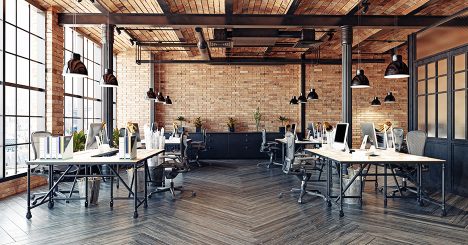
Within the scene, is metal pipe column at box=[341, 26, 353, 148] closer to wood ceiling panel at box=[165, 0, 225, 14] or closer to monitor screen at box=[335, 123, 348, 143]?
monitor screen at box=[335, 123, 348, 143]

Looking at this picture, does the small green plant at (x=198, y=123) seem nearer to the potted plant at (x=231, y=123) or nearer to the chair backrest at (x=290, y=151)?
the potted plant at (x=231, y=123)

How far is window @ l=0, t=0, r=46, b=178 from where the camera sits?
5863mm

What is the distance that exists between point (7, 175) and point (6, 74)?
1658mm

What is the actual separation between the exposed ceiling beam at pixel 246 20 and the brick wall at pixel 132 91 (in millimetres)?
4129

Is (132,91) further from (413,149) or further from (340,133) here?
(413,149)

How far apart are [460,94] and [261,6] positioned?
3908mm

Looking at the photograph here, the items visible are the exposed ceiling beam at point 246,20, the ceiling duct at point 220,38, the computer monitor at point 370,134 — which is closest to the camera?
the computer monitor at point 370,134

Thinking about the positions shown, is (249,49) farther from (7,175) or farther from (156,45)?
(7,175)

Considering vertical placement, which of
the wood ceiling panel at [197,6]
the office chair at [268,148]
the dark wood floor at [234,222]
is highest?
the wood ceiling panel at [197,6]

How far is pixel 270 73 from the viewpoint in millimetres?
11961

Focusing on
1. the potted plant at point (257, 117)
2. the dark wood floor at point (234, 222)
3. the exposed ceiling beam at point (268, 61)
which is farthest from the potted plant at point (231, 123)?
the dark wood floor at point (234, 222)

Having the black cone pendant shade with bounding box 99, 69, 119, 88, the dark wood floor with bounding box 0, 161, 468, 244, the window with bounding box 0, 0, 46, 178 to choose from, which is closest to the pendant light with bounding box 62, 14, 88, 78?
the black cone pendant shade with bounding box 99, 69, 119, 88

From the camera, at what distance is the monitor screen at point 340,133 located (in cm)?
555

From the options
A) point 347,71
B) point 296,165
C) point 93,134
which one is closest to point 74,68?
point 93,134
